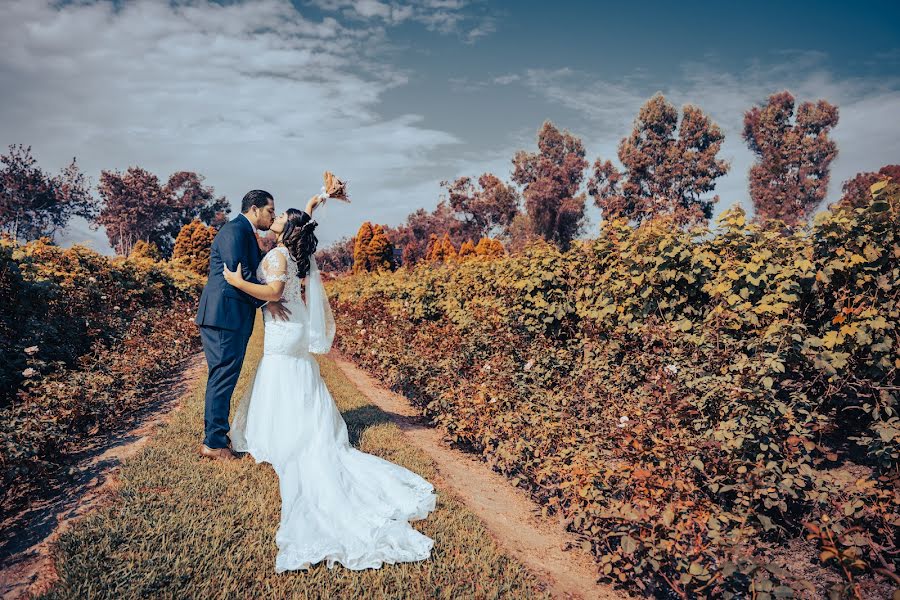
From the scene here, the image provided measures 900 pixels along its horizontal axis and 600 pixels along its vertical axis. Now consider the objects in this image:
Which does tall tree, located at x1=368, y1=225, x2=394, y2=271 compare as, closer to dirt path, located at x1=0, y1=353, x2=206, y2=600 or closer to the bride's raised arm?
dirt path, located at x1=0, y1=353, x2=206, y2=600

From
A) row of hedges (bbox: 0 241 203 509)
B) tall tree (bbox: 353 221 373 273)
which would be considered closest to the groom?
row of hedges (bbox: 0 241 203 509)

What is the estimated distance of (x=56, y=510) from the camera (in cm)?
350

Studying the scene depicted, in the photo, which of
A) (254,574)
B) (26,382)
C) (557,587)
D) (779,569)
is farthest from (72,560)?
(779,569)

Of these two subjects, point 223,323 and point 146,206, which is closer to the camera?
point 223,323

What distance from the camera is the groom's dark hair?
15.4 ft

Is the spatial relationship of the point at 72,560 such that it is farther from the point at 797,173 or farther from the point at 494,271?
the point at 797,173

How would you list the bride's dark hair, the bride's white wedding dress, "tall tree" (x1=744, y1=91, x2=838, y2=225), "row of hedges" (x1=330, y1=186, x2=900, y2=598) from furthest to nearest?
1. "tall tree" (x1=744, y1=91, x2=838, y2=225)
2. the bride's dark hair
3. the bride's white wedding dress
4. "row of hedges" (x1=330, y1=186, x2=900, y2=598)

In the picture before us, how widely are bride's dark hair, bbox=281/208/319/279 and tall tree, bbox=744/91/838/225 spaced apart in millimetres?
42741

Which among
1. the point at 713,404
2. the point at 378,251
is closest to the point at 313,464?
the point at 713,404

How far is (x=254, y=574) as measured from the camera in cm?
285

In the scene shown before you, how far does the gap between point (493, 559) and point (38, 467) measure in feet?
11.5

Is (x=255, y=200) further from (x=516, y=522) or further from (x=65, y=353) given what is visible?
(x=65, y=353)

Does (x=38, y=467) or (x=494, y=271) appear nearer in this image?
(x=38, y=467)

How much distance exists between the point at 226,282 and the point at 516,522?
10.4 feet
